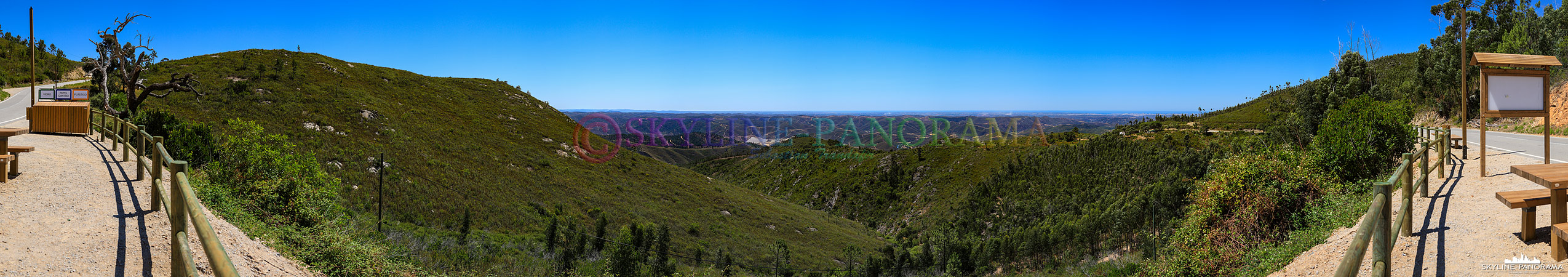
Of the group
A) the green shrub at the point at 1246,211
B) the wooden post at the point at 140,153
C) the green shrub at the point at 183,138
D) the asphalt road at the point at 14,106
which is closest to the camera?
the wooden post at the point at 140,153

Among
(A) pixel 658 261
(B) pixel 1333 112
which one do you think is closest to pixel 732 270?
(A) pixel 658 261

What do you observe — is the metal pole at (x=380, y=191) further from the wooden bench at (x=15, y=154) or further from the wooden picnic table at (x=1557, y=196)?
the wooden picnic table at (x=1557, y=196)

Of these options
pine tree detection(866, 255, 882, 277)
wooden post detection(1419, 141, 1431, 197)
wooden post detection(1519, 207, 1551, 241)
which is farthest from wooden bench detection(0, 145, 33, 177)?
pine tree detection(866, 255, 882, 277)

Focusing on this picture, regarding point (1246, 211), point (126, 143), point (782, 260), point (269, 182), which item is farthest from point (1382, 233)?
point (782, 260)

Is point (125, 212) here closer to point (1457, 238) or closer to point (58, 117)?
point (58, 117)

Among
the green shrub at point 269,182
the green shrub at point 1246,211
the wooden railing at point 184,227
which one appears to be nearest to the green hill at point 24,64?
the green shrub at point 269,182

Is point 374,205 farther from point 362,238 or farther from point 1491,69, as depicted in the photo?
point 1491,69
